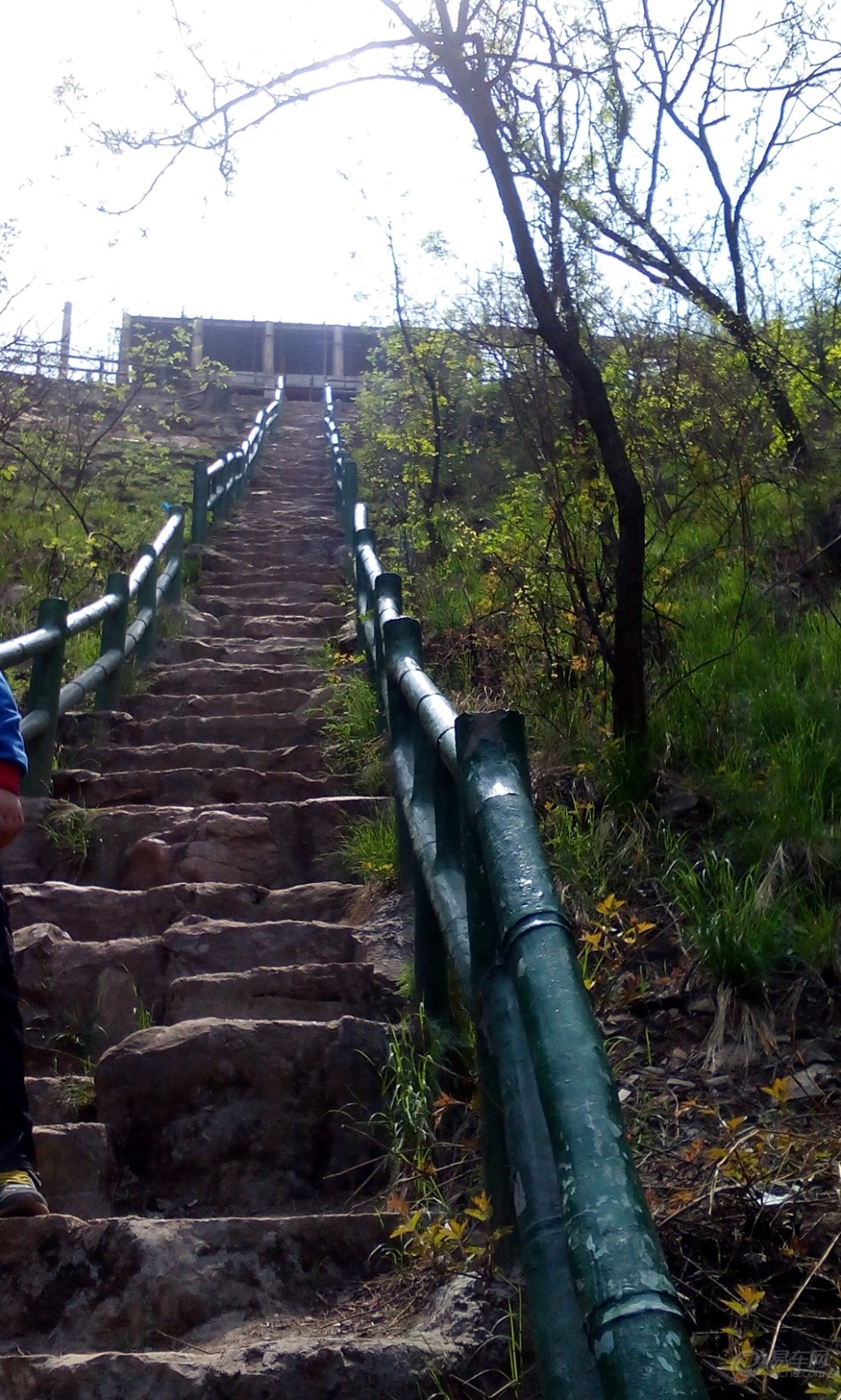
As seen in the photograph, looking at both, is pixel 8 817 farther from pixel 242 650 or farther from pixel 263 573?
pixel 263 573

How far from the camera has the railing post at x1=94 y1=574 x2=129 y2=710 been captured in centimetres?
660

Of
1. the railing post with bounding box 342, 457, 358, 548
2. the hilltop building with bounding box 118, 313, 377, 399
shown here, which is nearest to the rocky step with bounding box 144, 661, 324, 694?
the railing post with bounding box 342, 457, 358, 548

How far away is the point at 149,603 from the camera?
7.84 m

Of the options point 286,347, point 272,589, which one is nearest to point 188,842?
point 272,589

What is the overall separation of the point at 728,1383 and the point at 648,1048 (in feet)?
3.41

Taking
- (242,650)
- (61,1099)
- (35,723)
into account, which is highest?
(35,723)

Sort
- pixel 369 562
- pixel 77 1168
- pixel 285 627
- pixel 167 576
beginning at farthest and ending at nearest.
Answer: pixel 167 576, pixel 285 627, pixel 369 562, pixel 77 1168

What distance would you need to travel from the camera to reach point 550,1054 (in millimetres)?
1294

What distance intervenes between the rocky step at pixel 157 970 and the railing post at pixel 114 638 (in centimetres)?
281

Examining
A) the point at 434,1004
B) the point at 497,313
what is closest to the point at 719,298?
the point at 497,313

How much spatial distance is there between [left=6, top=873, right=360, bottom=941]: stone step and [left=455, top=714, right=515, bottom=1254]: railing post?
2021 mm

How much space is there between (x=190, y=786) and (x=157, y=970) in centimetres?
168

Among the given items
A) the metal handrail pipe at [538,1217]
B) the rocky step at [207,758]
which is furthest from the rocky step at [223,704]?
the metal handrail pipe at [538,1217]

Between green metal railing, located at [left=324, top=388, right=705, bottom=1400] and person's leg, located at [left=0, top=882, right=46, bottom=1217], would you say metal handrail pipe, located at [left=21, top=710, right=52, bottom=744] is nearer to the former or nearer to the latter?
person's leg, located at [left=0, top=882, right=46, bottom=1217]
